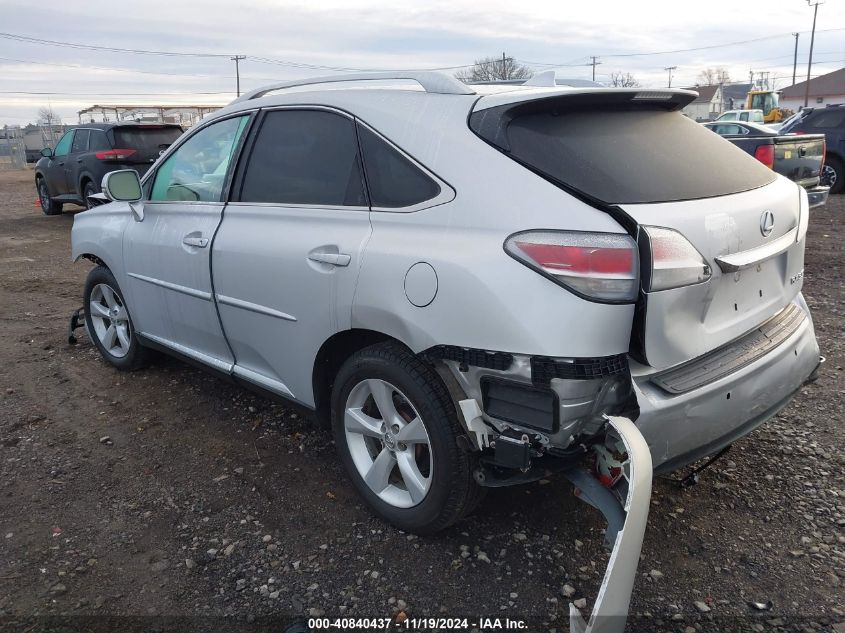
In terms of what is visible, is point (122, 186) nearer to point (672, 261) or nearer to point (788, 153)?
point (672, 261)

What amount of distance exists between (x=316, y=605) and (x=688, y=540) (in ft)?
4.93

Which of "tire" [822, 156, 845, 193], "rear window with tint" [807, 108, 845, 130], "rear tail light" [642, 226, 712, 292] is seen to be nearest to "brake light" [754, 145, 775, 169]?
"tire" [822, 156, 845, 193]

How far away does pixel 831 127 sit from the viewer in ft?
44.8

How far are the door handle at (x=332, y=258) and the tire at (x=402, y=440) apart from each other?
1.19 ft

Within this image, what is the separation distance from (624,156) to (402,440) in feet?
4.48

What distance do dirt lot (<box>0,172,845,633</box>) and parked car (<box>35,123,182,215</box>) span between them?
8983mm

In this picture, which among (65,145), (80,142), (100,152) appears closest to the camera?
(100,152)

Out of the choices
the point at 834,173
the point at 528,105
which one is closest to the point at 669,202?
the point at 528,105

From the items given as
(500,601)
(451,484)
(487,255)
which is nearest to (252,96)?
(487,255)

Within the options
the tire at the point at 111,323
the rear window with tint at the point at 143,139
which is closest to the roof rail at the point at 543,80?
the tire at the point at 111,323

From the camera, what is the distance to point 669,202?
2359 mm

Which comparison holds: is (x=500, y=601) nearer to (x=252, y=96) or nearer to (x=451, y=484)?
(x=451, y=484)

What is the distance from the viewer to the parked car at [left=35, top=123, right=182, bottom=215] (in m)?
12.1

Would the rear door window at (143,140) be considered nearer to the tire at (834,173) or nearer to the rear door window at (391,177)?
the rear door window at (391,177)
